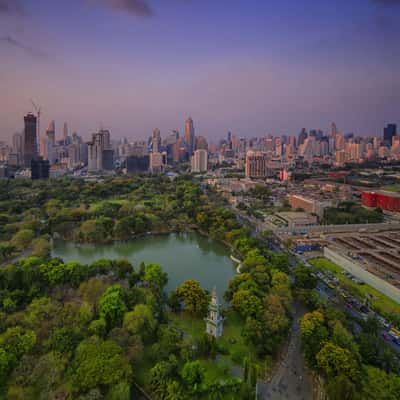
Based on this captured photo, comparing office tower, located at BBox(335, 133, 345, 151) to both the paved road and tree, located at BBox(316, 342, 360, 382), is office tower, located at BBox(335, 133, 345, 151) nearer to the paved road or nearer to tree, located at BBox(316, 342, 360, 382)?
the paved road

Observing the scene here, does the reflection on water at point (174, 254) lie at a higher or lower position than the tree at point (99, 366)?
lower

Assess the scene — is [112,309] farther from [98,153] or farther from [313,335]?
[98,153]

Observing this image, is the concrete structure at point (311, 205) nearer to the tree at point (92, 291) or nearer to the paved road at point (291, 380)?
the paved road at point (291, 380)

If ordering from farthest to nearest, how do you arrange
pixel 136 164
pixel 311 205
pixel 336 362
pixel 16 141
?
pixel 16 141 → pixel 136 164 → pixel 311 205 → pixel 336 362

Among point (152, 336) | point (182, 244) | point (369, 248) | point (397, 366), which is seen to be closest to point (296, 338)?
point (397, 366)

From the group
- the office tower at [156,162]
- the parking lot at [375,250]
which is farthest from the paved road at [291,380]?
the office tower at [156,162]

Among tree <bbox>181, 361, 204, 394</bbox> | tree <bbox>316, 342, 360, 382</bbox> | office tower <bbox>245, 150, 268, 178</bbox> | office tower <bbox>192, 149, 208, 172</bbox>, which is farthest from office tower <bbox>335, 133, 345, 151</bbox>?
tree <bbox>181, 361, 204, 394</bbox>

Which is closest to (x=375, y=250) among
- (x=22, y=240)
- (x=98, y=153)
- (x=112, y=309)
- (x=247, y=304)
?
(x=247, y=304)
